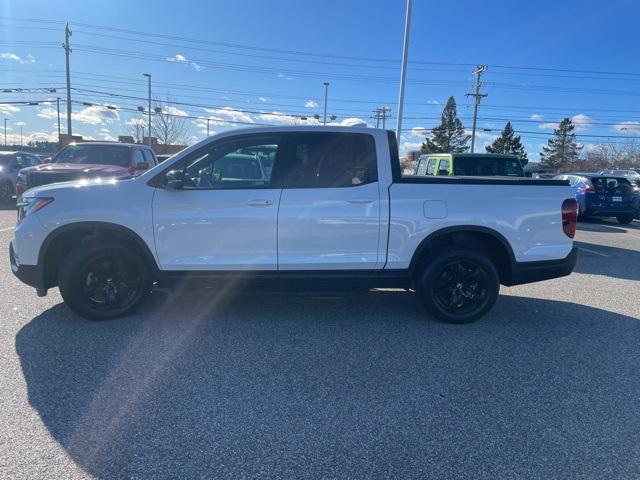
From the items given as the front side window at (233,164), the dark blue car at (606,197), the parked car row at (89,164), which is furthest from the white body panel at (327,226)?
the dark blue car at (606,197)

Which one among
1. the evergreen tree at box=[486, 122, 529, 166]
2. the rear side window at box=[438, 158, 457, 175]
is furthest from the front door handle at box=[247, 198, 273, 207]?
the evergreen tree at box=[486, 122, 529, 166]

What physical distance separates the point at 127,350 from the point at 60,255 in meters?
1.37

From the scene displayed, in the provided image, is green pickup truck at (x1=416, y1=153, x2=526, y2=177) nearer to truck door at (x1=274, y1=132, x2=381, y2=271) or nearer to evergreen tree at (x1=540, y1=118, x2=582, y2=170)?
truck door at (x1=274, y1=132, x2=381, y2=271)

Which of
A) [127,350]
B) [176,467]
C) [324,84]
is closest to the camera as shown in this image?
[176,467]

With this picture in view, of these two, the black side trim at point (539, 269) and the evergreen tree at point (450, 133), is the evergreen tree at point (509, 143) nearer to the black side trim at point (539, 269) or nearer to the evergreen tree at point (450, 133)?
the evergreen tree at point (450, 133)

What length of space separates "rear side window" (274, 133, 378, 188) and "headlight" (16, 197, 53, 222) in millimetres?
2189

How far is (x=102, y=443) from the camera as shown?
2.57 metres

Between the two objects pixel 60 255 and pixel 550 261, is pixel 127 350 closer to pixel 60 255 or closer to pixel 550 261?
pixel 60 255

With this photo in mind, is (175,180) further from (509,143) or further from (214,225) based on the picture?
(509,143)

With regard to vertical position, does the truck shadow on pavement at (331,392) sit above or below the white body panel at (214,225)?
below

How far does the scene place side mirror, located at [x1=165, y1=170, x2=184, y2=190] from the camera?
4.09 metres

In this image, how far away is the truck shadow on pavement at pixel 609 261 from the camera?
7310mm

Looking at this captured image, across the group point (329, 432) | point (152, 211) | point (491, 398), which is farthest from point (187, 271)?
point (491, 398)

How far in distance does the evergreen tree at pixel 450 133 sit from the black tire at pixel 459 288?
6678 centimetres
